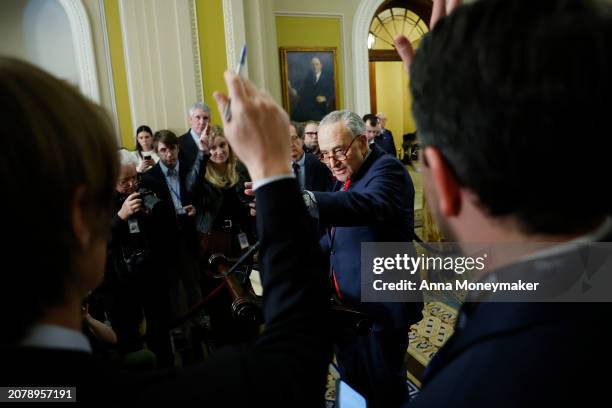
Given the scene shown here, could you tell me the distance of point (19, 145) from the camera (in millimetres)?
487

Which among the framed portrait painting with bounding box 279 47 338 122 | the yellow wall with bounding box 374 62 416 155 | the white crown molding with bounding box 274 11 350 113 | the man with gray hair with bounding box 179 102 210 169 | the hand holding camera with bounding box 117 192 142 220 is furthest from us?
the yellow wall with bounding box 374 62 416 155

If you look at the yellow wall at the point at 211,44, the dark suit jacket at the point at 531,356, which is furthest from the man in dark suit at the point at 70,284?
the yellow wall at the point at 211,44

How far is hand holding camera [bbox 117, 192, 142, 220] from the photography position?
264cm

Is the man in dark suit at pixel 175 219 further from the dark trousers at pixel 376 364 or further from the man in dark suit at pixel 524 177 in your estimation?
the man in dark suit at pixel 524 177

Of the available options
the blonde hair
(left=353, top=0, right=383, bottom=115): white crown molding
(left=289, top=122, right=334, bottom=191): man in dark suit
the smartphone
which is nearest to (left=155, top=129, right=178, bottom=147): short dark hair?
the blonde hair

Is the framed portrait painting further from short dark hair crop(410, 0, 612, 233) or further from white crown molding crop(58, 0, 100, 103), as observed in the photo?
short dark hair crop(410, 0, 612, 233)

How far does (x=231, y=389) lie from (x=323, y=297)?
246mm

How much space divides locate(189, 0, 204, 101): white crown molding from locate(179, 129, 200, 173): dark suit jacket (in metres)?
2.38

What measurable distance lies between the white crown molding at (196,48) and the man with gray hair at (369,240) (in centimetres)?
457

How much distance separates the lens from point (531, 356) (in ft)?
1.75

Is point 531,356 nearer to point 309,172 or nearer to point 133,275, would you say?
point 133,275

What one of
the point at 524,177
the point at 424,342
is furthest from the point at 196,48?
the point at 524,177

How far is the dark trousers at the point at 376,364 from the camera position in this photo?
6.84 ft

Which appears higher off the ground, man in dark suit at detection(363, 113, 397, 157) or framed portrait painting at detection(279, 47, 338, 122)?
framed portrait painting at detection(279, 47, 338, 122)
